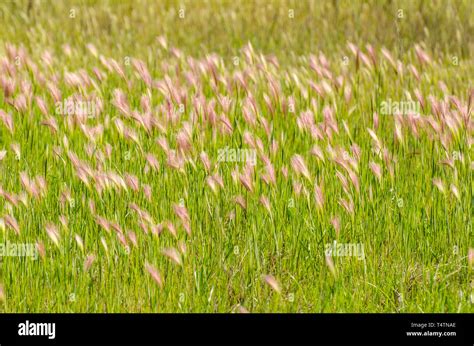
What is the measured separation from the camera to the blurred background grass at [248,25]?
25.1 ft

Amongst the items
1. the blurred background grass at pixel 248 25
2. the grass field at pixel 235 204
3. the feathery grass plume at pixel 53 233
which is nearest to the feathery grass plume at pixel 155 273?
the grass field at pixel 235 204

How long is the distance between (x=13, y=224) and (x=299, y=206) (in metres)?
1.41

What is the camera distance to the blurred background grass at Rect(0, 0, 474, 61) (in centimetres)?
766

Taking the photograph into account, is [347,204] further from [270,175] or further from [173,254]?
[173,254]

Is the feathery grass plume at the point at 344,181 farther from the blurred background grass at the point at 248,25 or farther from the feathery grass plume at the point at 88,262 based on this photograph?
the blurred background grass at the point at 248,25

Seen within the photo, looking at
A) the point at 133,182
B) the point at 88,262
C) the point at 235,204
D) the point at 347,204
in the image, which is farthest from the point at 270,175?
the point at 88,262

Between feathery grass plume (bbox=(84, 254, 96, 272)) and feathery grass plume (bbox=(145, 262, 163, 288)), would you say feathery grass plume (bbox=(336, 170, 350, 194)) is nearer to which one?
feathery grass plume (bbox=(145, 262, 163, 288))

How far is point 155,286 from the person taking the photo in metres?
4.05

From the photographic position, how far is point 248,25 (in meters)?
7.99

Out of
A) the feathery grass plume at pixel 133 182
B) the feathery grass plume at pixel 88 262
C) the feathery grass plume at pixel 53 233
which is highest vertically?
the feathery grass plume at pixel 133 182

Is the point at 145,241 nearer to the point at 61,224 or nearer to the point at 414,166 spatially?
the point at 61,224
